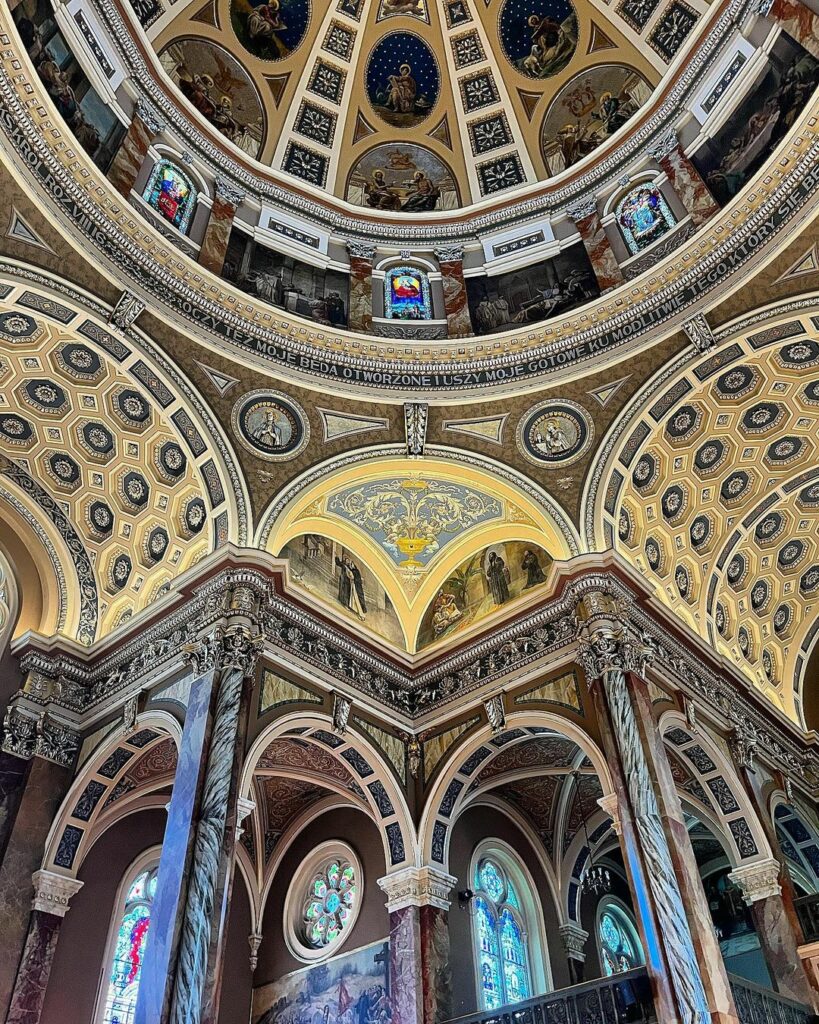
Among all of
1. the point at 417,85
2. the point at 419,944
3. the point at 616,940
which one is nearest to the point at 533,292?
Result: the point at 417,85

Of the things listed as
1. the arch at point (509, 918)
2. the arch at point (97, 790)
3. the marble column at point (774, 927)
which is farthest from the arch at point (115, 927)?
the marble column at point (774, 927)

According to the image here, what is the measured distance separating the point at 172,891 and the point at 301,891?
8.27m

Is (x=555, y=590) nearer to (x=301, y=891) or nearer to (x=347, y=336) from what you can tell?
(x=347, y=336)

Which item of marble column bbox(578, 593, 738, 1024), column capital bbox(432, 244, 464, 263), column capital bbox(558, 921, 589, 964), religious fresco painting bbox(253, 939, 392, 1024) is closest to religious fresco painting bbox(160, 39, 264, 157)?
column capital bbox(432, 244, 464, 263)

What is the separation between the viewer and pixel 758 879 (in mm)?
15125

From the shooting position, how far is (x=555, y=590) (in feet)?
50.0

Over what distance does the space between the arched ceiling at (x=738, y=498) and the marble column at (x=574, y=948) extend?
678cm

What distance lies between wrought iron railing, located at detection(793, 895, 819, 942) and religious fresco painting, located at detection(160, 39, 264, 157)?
58.8 feet

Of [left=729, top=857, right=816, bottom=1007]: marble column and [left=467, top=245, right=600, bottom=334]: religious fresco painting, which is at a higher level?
[left=467, top=245, right=600, bottom=334]: religious fresco painting

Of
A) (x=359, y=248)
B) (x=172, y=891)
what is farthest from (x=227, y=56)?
(x=172, y=891)

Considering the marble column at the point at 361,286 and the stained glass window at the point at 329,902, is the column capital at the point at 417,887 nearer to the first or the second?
the stained glass window at the point at 329,902

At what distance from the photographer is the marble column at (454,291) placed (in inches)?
672

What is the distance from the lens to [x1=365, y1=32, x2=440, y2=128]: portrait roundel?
20.0 metres

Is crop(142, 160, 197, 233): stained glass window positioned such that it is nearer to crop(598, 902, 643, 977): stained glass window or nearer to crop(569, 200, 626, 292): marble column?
crop(569, 200, 626, 292): marble column
